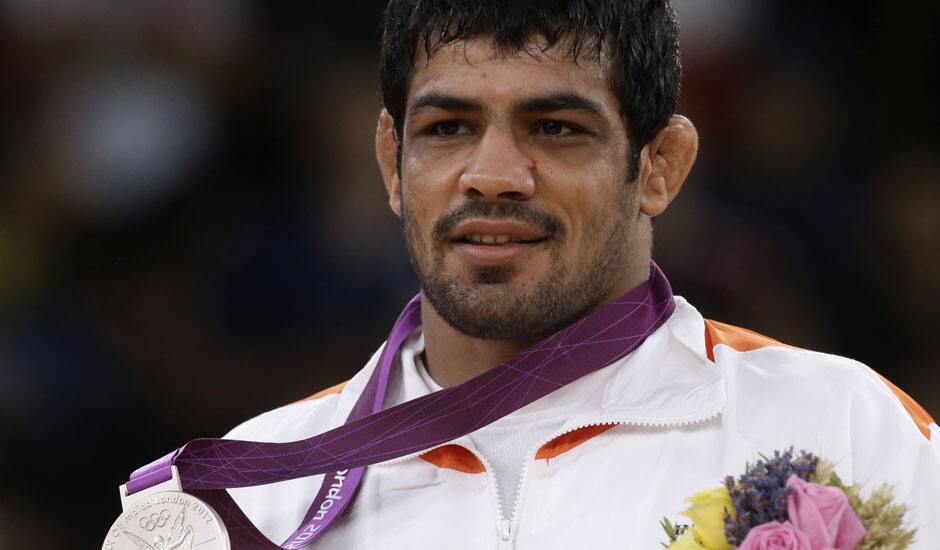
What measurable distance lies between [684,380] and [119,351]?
2.63 meters

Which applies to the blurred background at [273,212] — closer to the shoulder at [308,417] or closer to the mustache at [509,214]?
the shoulder at [308,417]

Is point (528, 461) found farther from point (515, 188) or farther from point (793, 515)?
point (793, 515)

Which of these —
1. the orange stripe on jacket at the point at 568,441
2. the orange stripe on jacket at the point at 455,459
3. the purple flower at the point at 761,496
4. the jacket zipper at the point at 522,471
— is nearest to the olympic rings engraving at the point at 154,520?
the orange stripe on jacket at the point at 455,459

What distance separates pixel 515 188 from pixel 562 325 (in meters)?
0.36

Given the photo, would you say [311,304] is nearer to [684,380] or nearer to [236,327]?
[236,327]

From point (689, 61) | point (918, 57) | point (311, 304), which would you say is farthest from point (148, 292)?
point (918, 57)

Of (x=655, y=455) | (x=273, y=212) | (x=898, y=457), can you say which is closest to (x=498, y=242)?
(x=655, y=455)

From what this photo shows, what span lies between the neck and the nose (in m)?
0.36

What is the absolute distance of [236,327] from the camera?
15.8ft

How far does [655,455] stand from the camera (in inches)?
108

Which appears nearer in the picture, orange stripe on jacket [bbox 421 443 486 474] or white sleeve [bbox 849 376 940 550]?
white sleeve [bbox 849 376 940 550]

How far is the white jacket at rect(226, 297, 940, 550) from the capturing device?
2625 mm

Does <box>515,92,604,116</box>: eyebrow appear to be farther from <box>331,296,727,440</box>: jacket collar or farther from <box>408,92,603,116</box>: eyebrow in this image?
<box>331,296,727,440</box>: jacket collar

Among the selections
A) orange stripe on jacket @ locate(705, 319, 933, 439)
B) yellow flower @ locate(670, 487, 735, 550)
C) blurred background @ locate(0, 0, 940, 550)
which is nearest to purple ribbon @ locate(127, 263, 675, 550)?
orange stripe on jacket @ locate(705, 319, 933, 439)
